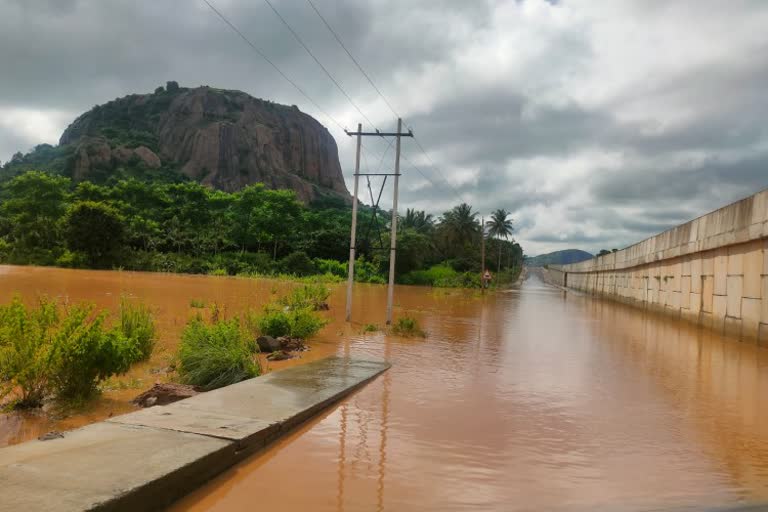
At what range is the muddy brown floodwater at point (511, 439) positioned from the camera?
4203 millimetres

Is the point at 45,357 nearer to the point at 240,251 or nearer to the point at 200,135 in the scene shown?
the point at 240,251

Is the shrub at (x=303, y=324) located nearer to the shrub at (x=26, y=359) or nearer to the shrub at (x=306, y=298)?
the shrub at (x=306, y=298)

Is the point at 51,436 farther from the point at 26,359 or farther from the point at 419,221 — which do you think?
the point at 419,221

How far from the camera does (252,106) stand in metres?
152

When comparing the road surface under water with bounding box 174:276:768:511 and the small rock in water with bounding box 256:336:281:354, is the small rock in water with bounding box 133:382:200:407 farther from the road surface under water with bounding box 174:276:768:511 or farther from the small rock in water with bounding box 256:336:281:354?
the small rock in water with bounding box 256:336:281:354

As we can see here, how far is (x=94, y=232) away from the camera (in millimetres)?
45594

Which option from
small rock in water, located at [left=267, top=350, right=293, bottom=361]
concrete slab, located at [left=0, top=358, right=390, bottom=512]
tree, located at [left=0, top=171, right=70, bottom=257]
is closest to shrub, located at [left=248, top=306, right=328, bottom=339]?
small rock in water, located at [left=267, top=350, right=293, bottom=361]

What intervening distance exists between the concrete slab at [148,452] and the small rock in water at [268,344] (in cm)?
401

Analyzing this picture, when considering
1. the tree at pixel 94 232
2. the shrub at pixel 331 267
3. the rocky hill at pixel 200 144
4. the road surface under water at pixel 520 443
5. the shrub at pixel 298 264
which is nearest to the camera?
the road surface under water at pixel 520 443

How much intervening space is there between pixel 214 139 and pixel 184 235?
77.2 m

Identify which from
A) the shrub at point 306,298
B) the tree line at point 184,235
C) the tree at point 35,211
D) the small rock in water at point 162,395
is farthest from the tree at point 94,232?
the small rock in water at point 162,395

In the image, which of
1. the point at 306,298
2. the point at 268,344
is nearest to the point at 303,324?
the point at 268,344

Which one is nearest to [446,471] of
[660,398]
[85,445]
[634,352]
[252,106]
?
[85,445]

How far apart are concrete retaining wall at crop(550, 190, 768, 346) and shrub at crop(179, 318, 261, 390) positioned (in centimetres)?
1267
